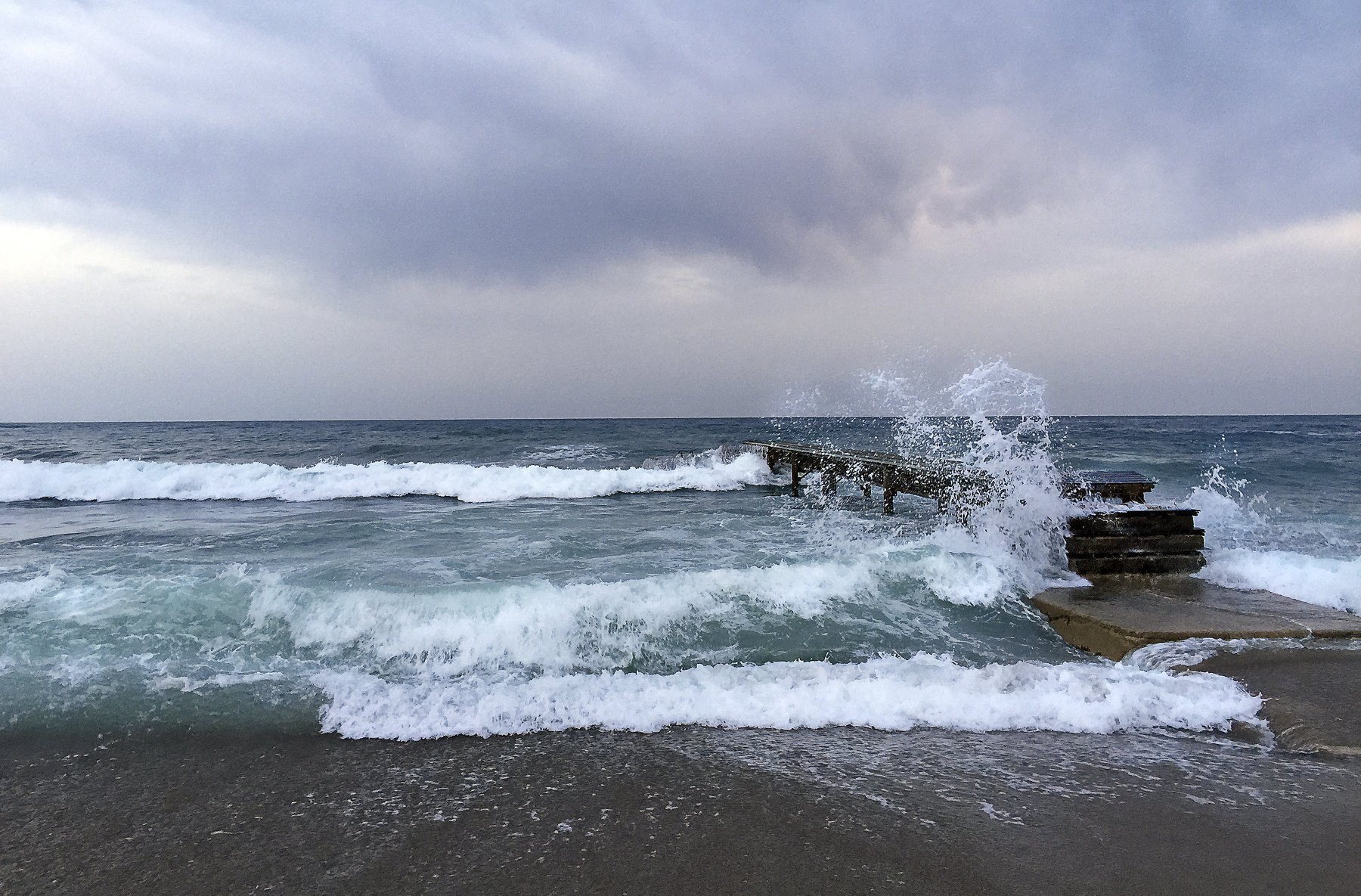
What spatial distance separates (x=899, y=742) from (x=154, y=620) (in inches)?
222

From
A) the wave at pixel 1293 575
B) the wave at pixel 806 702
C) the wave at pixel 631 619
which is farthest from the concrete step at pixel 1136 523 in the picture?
the wave at pixel 806 702

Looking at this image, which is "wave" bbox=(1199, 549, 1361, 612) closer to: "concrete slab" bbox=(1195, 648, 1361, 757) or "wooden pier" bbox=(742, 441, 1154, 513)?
"wooden pier" bbox=(742, 441, 1154, 513)

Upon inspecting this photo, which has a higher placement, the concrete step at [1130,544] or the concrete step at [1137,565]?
the concrete step at [1130,544]

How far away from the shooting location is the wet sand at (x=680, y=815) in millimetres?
2449

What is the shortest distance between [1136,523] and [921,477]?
381cm

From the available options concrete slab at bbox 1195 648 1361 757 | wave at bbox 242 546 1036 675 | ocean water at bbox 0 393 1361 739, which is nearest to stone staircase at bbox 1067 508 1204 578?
ocean water at bbox 0 393 1361 739

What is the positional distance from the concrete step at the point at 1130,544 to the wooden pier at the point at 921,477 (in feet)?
1.71

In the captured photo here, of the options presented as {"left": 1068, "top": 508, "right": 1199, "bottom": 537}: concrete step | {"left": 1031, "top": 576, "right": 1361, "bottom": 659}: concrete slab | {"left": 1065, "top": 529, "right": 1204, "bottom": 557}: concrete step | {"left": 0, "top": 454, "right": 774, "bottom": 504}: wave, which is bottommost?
{"left": 0, "top": 454, "right": 774, "bottom": 504}: wave

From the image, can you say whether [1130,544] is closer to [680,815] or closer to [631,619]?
[631,619]

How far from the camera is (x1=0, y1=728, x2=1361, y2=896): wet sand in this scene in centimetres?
245

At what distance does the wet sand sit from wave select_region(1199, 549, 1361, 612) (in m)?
4.29

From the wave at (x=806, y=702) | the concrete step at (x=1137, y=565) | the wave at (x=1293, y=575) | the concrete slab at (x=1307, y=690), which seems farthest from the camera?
the concrete step at (x=1137, y=565)

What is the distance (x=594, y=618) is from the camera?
5.51 metres

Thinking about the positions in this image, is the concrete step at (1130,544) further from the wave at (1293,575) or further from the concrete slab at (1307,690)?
the concrete slab at (1307,690)
